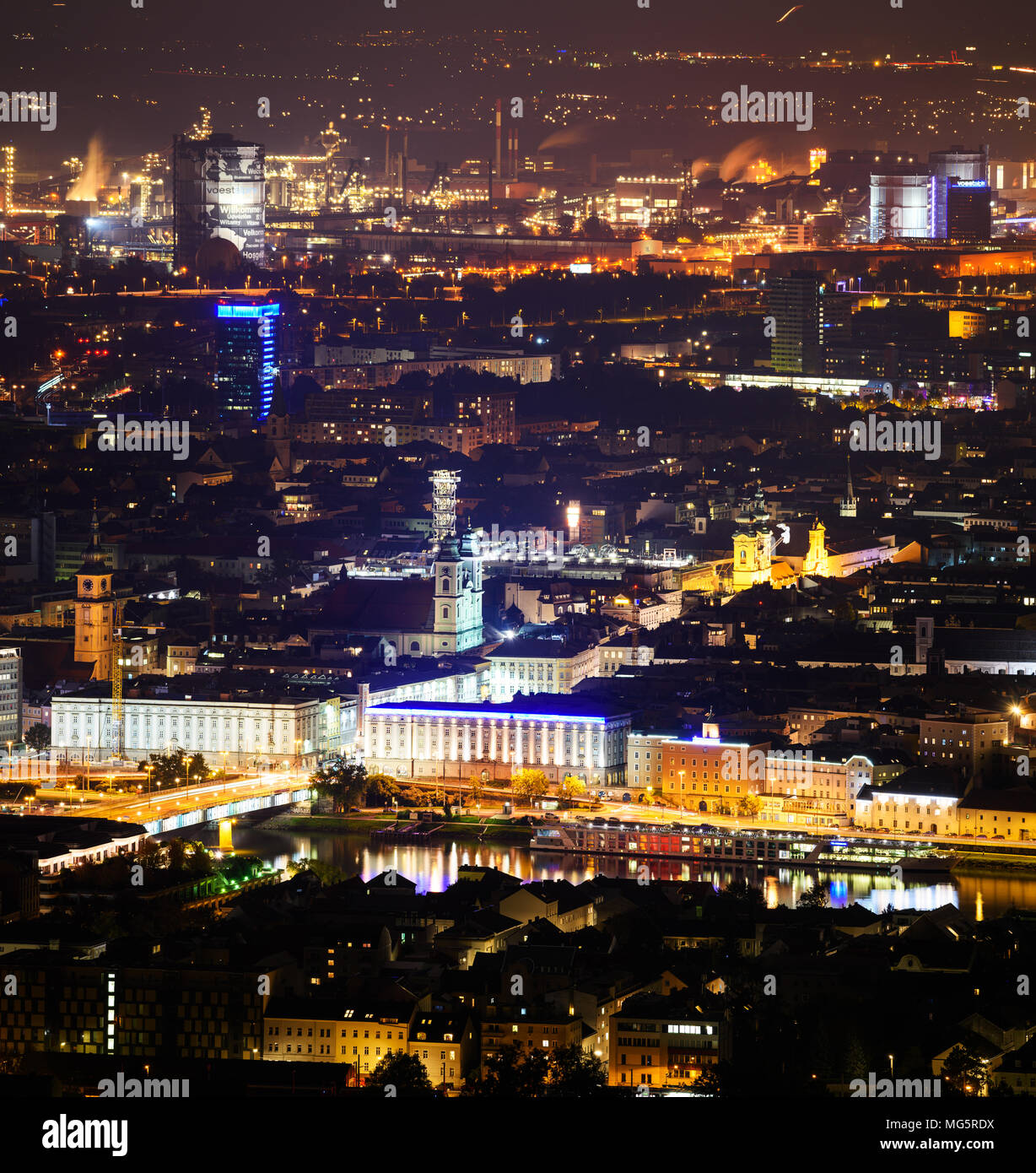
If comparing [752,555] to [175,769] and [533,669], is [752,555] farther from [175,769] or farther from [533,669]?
[175,769]

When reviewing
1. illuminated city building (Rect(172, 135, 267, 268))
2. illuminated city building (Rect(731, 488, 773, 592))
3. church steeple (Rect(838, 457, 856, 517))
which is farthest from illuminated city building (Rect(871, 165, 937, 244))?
illuminated city building (Rect(731, 488, 773, 592))

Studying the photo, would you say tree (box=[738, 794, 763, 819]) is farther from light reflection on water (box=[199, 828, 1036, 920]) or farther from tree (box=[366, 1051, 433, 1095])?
tree (box=[366, 1051, 433, 1095])

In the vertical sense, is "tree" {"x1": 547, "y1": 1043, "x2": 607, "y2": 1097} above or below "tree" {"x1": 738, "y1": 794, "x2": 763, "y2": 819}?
above

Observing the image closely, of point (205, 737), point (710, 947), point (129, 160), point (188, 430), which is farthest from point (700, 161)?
point (710, 947)

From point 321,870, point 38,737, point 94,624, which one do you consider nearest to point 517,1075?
point 321,870
